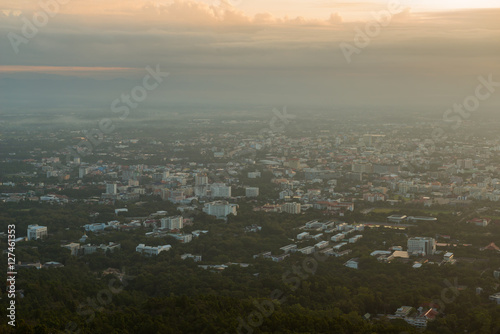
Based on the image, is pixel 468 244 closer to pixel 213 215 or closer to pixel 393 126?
pixel 213 215

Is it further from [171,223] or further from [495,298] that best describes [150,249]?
[495,298]

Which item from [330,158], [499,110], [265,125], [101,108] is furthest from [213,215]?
[499,110]

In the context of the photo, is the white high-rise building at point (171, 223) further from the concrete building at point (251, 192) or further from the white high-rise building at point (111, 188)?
the white high-rise building at point (111, 188)

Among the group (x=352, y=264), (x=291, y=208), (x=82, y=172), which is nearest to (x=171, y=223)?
(x=291, y=208)

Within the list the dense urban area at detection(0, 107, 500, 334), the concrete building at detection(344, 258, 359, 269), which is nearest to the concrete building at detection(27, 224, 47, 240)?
the dense urban area at detection(0, 107, 500, 334)

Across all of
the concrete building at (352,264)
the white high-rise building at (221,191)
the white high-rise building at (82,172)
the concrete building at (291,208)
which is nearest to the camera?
the concrete building at (352,264)

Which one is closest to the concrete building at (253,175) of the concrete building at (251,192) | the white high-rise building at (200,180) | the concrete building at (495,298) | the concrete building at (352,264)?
the white high-rise building at (200,180)
